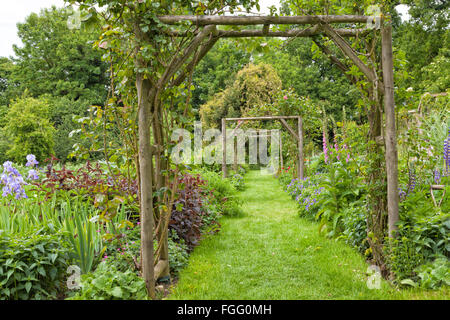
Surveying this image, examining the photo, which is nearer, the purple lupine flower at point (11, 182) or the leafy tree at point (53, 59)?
the purple lupine flower at point (11, 182)

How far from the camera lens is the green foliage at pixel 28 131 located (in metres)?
13.8

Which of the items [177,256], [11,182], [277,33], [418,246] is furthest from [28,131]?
[418,246]

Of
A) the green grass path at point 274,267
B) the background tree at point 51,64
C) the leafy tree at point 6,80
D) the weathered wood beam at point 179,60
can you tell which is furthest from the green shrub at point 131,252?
the leafy tree at point 6,80

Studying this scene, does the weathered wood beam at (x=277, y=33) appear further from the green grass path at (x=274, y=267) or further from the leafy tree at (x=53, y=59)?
the leafy tree at (x=53, y=59)

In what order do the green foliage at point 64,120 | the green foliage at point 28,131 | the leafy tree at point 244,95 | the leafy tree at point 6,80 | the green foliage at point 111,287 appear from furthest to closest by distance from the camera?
1. the leafy tree at point 6,80
2. the green foliage at point 64,120
3. the leafy tree at point 244,95
4. the green foliage at point 28,131
5. the green foliage at point 111,287

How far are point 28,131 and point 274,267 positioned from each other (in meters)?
14.1

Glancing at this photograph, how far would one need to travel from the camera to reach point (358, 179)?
4023 mm

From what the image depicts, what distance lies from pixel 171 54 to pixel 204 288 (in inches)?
77.8

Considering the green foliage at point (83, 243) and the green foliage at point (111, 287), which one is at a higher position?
the green foliage at point (83, 243)

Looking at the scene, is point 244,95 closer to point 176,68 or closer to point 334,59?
point 334,59

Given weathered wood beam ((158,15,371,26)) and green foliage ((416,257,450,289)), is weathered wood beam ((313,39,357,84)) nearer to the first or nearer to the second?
weathered wood beam ((158,15,371,26))

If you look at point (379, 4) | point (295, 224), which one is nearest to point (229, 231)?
point (295, 224)

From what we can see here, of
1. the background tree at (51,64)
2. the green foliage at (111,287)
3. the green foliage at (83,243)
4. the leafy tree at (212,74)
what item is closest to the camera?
the green foliage at (111,287)
